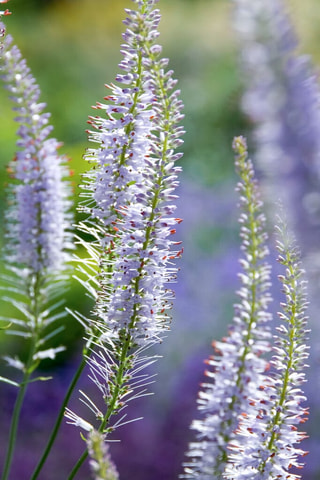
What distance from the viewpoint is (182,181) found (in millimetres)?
6270

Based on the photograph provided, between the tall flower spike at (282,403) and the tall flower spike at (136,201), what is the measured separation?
203 mm

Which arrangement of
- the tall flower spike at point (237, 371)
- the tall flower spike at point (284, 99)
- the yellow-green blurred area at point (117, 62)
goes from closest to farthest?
the tall flower spike at point (284, 99), the tall flower spike at point (237, 371), the yellow-green blurred area at point (117, 62)

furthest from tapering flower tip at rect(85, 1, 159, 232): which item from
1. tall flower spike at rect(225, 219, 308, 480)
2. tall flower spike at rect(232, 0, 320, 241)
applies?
tall flower spike at rect(232, 0, 320, 241)

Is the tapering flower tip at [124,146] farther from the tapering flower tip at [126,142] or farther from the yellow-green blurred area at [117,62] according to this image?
the yellow-green blurred area at [117,62]

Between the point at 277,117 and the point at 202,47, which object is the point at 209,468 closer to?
the point at 277,117

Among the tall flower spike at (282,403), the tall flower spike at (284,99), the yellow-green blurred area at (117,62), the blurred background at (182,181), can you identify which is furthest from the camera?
the yellow-green blurred area at (117,62)

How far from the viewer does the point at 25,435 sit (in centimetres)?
421

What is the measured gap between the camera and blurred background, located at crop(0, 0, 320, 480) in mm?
3887

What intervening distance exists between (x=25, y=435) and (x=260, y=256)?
3.18m

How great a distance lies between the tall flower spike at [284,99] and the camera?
2.87ft

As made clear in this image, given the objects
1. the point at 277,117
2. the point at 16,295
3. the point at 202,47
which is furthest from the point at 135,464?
the point at 202,47

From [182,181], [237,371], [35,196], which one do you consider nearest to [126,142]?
[35,196]

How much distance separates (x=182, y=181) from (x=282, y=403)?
5086mm

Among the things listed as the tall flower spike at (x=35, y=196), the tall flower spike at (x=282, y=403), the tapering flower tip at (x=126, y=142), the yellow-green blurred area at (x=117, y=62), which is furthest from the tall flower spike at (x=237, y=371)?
the yellow-green blurred area at (x=117, y=62)
